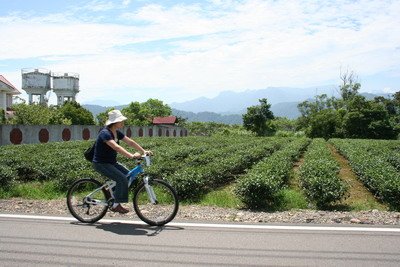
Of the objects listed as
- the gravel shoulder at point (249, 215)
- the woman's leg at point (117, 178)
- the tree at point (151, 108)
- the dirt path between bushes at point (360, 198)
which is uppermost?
the tree at point (151, 108)

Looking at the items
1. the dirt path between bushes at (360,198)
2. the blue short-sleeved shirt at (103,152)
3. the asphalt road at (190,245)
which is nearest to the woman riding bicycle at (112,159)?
the blue short-sleeved shirt at (103,152)

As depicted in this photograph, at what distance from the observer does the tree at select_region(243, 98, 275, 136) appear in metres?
55.3

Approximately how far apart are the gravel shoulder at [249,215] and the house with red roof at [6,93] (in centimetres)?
4807

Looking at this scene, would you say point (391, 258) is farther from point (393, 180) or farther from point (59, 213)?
point (59, 213)

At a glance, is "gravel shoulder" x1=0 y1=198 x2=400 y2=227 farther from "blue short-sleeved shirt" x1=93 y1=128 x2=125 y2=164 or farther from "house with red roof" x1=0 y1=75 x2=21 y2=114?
"house with red roof" x1=0 y1=75 x2=21 y2=114

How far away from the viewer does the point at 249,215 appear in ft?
24.3

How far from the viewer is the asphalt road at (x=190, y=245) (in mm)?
4902

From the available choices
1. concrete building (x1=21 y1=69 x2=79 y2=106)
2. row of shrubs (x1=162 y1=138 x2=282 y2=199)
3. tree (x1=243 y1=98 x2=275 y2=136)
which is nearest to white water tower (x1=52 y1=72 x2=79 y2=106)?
concrete building (x1=21 y1=69 x2=79 y2=106)

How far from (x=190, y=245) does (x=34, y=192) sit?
563 centimetres

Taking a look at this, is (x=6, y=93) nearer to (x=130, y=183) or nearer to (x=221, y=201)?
(x=221, y=201)

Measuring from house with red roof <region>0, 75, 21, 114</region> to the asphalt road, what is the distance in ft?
165

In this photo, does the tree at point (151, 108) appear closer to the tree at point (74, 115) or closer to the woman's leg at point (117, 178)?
the tree at point (74, 115)

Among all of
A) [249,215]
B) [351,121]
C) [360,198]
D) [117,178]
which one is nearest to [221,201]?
[249,215]

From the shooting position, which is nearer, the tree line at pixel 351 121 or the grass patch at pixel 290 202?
the grass patch at pixel 290 202
